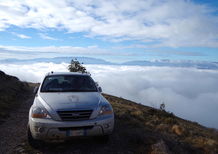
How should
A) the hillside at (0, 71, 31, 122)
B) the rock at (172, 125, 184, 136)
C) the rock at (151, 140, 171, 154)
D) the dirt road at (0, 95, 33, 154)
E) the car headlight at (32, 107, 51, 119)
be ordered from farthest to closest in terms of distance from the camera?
1. the hillside at (0, 71, 31, 122)
2. the rock at (172, 125, 184, 136)
3. the dirt road at (0, 95, 33, 154)
4. the rock at (151, 140, 171, 154)
5. the car headlight at (32, 107, 51, 119)

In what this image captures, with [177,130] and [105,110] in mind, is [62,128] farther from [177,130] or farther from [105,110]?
[177,130]

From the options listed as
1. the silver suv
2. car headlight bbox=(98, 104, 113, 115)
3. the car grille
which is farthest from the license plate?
car headlight bbox=(98, 104, 113, 115)

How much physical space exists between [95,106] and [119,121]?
151 inches

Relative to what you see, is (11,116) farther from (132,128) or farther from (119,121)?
(132,128)

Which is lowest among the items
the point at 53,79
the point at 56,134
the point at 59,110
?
the point at 56,134

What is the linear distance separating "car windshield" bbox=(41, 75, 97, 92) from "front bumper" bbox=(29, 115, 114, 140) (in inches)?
66.3

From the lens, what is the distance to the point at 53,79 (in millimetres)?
7621

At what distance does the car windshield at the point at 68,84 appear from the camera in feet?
23.7

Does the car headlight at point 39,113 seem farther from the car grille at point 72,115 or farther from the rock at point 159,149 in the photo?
the rock at point 159,149

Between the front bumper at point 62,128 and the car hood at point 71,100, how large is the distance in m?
0.37

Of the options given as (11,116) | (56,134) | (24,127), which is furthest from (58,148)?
(11,116)

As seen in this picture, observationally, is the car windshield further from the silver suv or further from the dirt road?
the dirt road

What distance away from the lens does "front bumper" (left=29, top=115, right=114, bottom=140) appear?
215 inches

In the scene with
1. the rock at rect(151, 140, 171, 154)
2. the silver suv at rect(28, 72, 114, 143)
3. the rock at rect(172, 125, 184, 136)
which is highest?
→ the silver suv at rect(28, 72, 114, 143)
